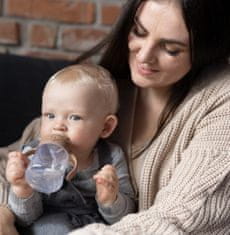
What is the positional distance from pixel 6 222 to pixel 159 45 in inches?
19.3

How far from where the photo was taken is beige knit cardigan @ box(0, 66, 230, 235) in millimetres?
1088

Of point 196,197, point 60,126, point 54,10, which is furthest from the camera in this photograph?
Answer: point 54,10

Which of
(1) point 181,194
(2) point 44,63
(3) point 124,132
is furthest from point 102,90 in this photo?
(2) point 44,63

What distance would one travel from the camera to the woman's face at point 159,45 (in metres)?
1.26

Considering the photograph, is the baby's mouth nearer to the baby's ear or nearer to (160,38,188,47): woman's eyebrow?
the baby's ear

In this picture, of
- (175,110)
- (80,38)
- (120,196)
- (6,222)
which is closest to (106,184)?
(120,196)

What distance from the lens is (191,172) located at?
1164mm

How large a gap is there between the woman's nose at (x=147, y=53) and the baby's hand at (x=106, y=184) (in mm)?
253

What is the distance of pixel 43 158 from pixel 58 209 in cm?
19

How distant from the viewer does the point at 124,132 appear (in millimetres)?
1468

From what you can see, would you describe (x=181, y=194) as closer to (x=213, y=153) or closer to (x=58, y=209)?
(x=213, y=153)

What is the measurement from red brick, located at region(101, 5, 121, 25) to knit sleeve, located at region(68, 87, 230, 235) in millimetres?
941

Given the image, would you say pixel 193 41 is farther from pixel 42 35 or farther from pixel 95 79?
pixel 42 35

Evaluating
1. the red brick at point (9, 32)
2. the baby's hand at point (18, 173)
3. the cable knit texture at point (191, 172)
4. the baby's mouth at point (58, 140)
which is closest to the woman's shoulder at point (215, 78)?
the cable knit texture at point (191, 172)
